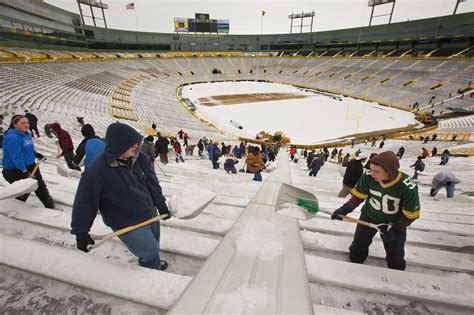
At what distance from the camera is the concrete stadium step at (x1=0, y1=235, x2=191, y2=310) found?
58.5 inches

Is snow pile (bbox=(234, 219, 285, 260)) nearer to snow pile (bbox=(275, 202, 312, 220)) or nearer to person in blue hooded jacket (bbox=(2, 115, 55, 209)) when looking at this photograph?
snow pile (bbox=(275, 202, 312, 220))

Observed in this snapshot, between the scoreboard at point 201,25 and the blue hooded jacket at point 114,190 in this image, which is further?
the scoreboard at point 201,25

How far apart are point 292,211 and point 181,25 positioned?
67658mm

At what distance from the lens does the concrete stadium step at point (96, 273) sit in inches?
58.5

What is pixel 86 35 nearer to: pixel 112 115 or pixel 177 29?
pixel 177 29

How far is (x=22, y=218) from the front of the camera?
7.82ft

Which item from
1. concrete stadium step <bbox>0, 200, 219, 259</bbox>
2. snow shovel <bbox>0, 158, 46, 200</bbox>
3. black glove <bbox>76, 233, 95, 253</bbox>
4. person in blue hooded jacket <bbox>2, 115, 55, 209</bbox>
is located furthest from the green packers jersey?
person in blue hooded jacket <bbox>2, 115, 55, 209</bbox>

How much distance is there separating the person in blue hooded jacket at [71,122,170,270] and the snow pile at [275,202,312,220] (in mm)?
1439

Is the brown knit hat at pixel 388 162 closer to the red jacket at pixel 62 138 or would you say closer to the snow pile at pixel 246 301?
the snow pile at pixel 246 301

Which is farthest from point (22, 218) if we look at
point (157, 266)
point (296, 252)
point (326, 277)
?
point (326, 277)

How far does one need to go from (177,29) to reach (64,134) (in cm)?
6327

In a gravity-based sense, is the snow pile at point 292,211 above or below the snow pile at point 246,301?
below

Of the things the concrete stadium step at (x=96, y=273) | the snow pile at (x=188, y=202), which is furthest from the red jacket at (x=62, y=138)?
the snow pile at (x=188, y=202)

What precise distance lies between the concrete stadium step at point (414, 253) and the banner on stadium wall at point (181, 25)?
220 feet
